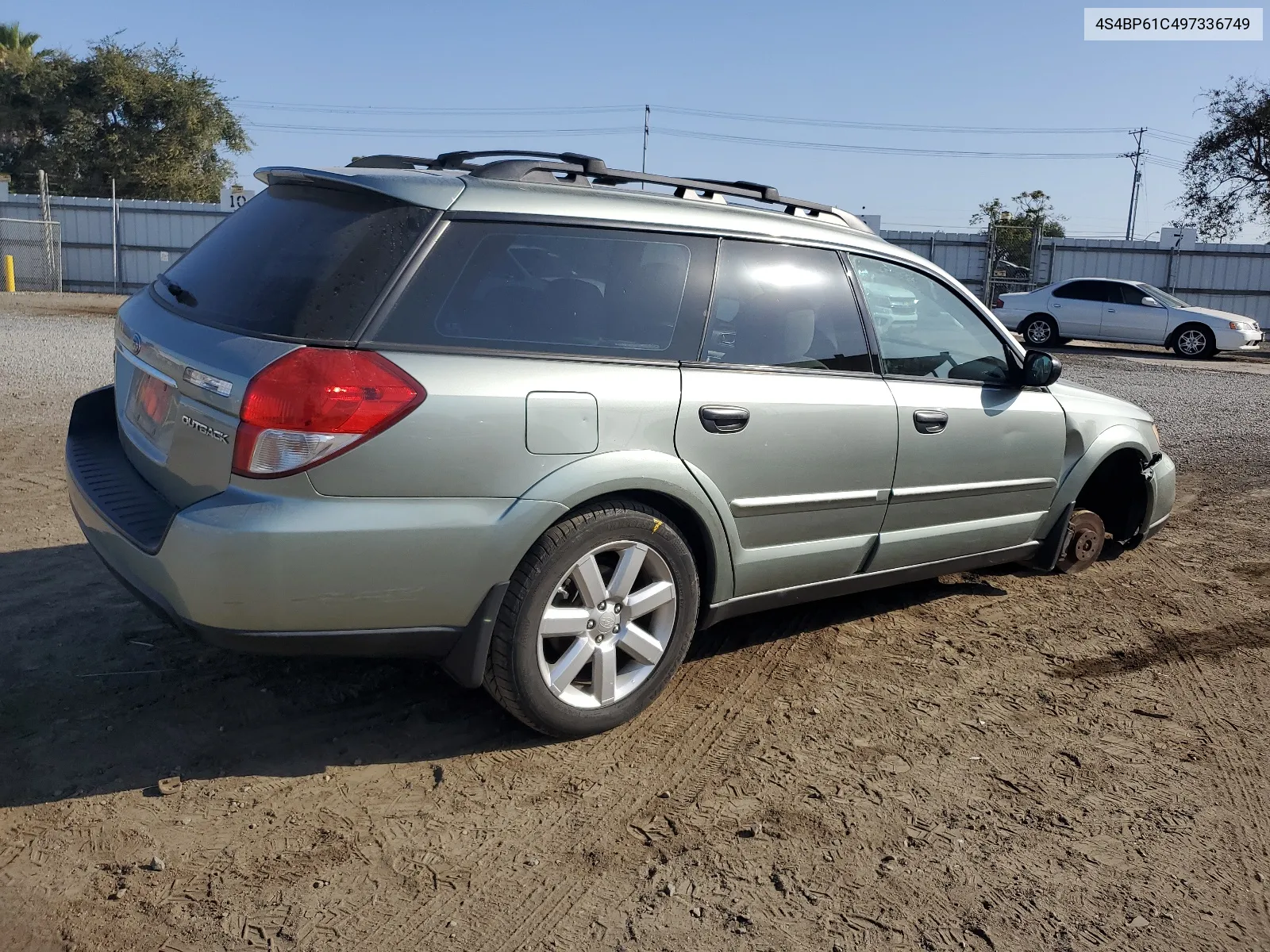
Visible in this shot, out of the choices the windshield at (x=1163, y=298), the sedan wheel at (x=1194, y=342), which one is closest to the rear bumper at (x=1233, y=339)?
the sedan wheel at (x=1194, y=342)

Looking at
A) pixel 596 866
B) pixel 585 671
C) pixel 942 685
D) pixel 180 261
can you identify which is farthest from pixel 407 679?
pixel 942 685

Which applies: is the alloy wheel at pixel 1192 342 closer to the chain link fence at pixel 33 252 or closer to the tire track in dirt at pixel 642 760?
the tire track in dirt at pixel 642 760

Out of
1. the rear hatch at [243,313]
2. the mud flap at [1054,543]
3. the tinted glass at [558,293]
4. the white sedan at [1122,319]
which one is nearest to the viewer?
the rear hatch at [243,313]

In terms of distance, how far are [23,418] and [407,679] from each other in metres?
5.87

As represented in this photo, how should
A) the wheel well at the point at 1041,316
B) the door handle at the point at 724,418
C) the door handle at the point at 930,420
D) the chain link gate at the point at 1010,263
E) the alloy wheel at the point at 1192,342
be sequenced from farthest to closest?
the chain link gate at the point at 1010,263
the wheel well at the point at 1041,316
the alloy wheel at the point at 1192,342
the door handle at the point at 930,420
the door handle at the point at 724,418

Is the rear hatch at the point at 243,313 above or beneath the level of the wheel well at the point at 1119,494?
above

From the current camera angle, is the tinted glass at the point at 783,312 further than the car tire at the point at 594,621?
Yes

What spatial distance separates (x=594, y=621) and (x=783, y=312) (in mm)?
1397

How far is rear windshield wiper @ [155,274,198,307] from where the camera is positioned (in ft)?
11.4

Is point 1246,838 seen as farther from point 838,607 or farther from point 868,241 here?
point 868,241

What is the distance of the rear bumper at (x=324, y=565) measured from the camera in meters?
2.91

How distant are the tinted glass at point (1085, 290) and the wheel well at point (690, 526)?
2009 centimetres

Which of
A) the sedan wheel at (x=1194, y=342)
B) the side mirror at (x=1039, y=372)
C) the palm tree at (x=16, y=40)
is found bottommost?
the sedan wheel at (x=1194, y=342)

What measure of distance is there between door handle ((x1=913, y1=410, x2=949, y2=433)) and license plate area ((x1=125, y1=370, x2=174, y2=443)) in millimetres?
2737
